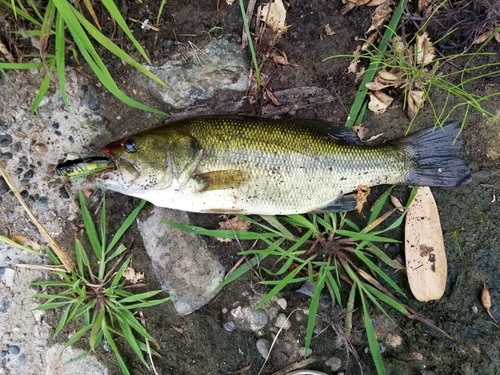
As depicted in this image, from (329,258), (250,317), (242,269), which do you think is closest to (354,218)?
(329,258)

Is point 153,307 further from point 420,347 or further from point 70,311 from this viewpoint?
point 420,347

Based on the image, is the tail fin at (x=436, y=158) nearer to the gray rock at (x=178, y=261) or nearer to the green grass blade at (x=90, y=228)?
the gray rock at (x=178, y=261)

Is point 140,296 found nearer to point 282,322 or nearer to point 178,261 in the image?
point 178,261

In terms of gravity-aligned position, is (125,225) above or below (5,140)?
below

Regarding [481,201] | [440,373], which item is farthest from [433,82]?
[440,373]

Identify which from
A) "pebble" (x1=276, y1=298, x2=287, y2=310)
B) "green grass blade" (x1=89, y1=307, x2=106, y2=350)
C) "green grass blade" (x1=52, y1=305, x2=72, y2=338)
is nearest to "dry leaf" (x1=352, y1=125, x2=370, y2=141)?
"pebble" (x1=276, y1=298, x2=287, y2=310)

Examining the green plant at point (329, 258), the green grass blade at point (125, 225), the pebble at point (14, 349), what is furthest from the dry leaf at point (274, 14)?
the pebble at point (14, 349)
